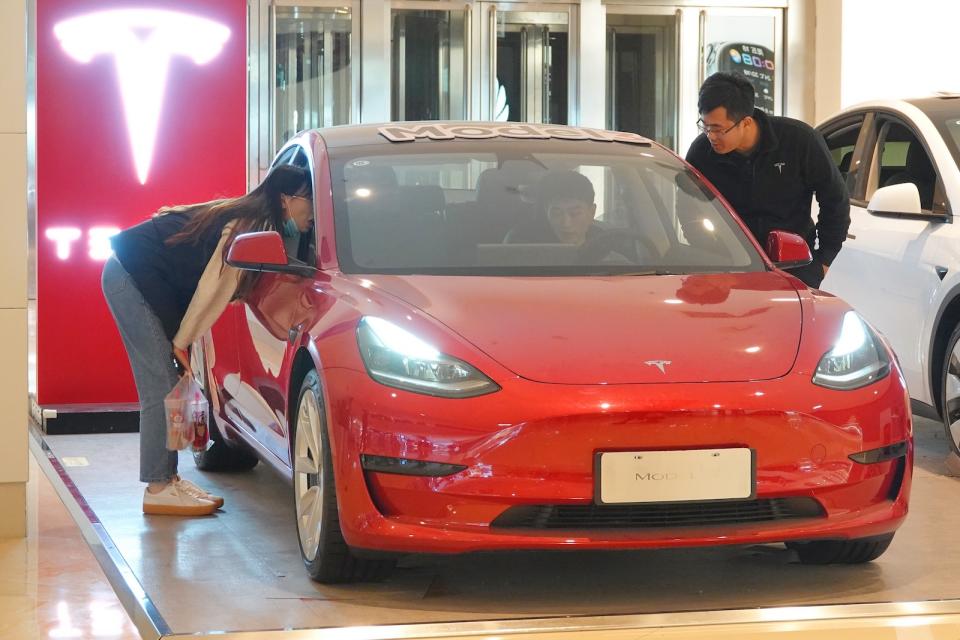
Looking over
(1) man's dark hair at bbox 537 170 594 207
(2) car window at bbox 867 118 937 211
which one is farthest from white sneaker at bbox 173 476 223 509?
(2) car window at bbox 867 118 937 211

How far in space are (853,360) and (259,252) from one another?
180cm

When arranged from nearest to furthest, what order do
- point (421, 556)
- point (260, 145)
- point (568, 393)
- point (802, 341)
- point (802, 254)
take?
point (568, 393), point (802, 341), point (421, 556), point (802, 254), point (260, 145)

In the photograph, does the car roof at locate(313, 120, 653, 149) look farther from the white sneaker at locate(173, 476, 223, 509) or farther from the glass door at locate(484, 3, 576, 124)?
the glass door at locate(484, 3, 576, 124)

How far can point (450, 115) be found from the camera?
13.0m

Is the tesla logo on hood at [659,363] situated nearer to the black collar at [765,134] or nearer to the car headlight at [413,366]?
the car headlight at [413,366]

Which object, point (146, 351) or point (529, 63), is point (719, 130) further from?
point (529, 63)

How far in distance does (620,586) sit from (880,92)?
9.55 meters

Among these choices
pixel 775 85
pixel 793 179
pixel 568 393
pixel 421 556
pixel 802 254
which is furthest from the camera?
pixel 775 85

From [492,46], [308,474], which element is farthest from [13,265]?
[492,46]

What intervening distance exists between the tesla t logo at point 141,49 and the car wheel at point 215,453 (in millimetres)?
1935

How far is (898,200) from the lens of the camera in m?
6.52

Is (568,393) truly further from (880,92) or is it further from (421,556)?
(880,92)

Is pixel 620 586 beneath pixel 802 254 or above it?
beneath

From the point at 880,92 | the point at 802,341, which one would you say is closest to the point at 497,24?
the point at 880,92
